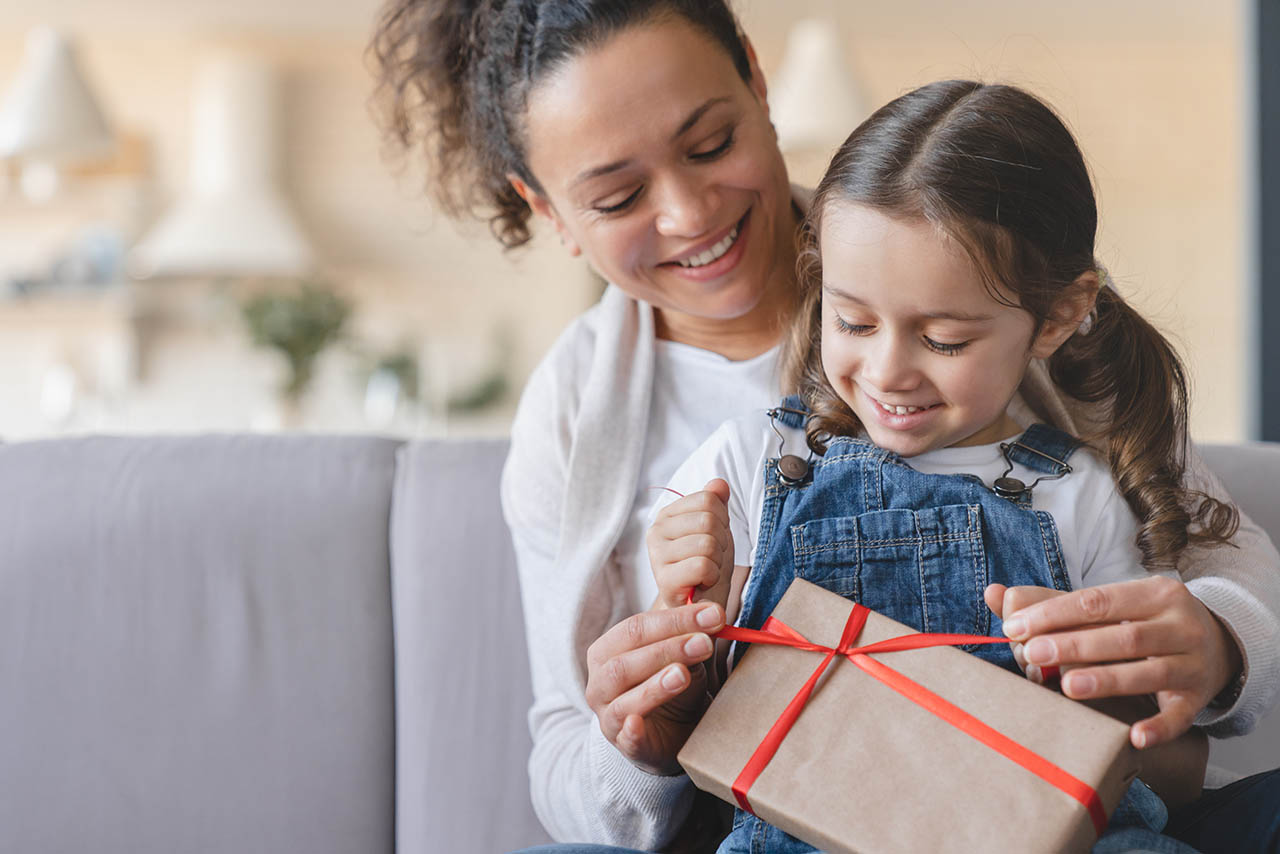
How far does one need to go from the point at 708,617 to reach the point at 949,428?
0.26 meters

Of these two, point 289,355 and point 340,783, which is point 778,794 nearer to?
point 340,783

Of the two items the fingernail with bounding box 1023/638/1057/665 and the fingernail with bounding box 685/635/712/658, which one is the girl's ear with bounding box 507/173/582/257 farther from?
the fingernail with bounding box 1023/638/1057/665

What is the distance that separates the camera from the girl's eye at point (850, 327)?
92cm

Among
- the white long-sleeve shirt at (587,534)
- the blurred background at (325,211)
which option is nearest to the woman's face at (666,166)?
the white long-sleeve shirt at (587,534)

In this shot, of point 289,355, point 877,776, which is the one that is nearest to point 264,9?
point 289,355

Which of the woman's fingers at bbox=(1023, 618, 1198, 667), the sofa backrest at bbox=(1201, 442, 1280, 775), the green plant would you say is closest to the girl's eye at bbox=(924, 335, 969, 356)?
the woman's fingers at bbox=(1023, 618, 1198, 667)

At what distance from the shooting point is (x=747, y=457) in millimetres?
1023

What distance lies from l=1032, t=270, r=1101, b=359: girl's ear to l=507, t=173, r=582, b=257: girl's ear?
52 cm

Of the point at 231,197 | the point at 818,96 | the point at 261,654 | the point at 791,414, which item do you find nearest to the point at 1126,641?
the point at 791,414

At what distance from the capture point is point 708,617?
0.85m

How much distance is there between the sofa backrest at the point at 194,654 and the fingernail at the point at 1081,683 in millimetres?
930

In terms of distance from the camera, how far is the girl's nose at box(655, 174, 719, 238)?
1120 millimetres

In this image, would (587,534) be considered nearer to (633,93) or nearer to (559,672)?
(559,672)

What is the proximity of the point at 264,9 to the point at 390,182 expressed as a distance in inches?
34.8
